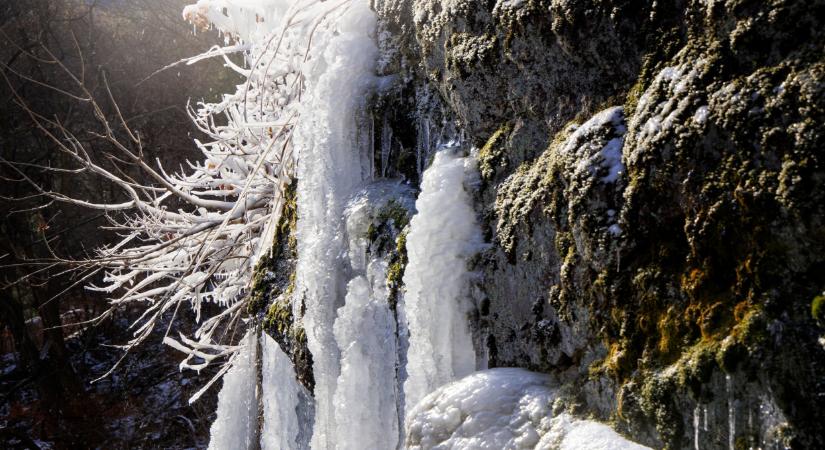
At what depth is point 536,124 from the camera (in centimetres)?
250

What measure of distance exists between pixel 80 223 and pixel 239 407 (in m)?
6.44

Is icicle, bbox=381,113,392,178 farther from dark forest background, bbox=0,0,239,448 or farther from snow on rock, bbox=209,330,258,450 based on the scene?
dark forest background, bbox=0,0,239,448

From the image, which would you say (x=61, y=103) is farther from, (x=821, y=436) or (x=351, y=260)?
(x=821, y=436)

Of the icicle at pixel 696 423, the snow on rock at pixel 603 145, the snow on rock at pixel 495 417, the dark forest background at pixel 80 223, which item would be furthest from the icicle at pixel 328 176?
the dark forest background at pixel 80 223

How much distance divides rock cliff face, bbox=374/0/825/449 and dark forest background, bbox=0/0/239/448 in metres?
7.32

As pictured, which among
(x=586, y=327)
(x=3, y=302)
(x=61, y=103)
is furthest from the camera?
(x=61, y=103)

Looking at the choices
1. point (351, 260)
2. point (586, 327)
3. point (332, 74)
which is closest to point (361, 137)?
point (332, 74)

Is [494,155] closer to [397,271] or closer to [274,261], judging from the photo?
[397,271]

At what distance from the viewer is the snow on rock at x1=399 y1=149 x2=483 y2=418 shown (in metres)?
2.61

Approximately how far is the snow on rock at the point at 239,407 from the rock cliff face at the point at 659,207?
7.93 feet

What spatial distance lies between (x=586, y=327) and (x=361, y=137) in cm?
172

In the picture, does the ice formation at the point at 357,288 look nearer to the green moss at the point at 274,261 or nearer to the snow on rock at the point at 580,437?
the snow on rock at the point at 580,437

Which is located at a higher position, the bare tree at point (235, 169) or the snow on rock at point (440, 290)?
the bare tree at point (235, 169)

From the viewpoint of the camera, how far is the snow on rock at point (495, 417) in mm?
2066
